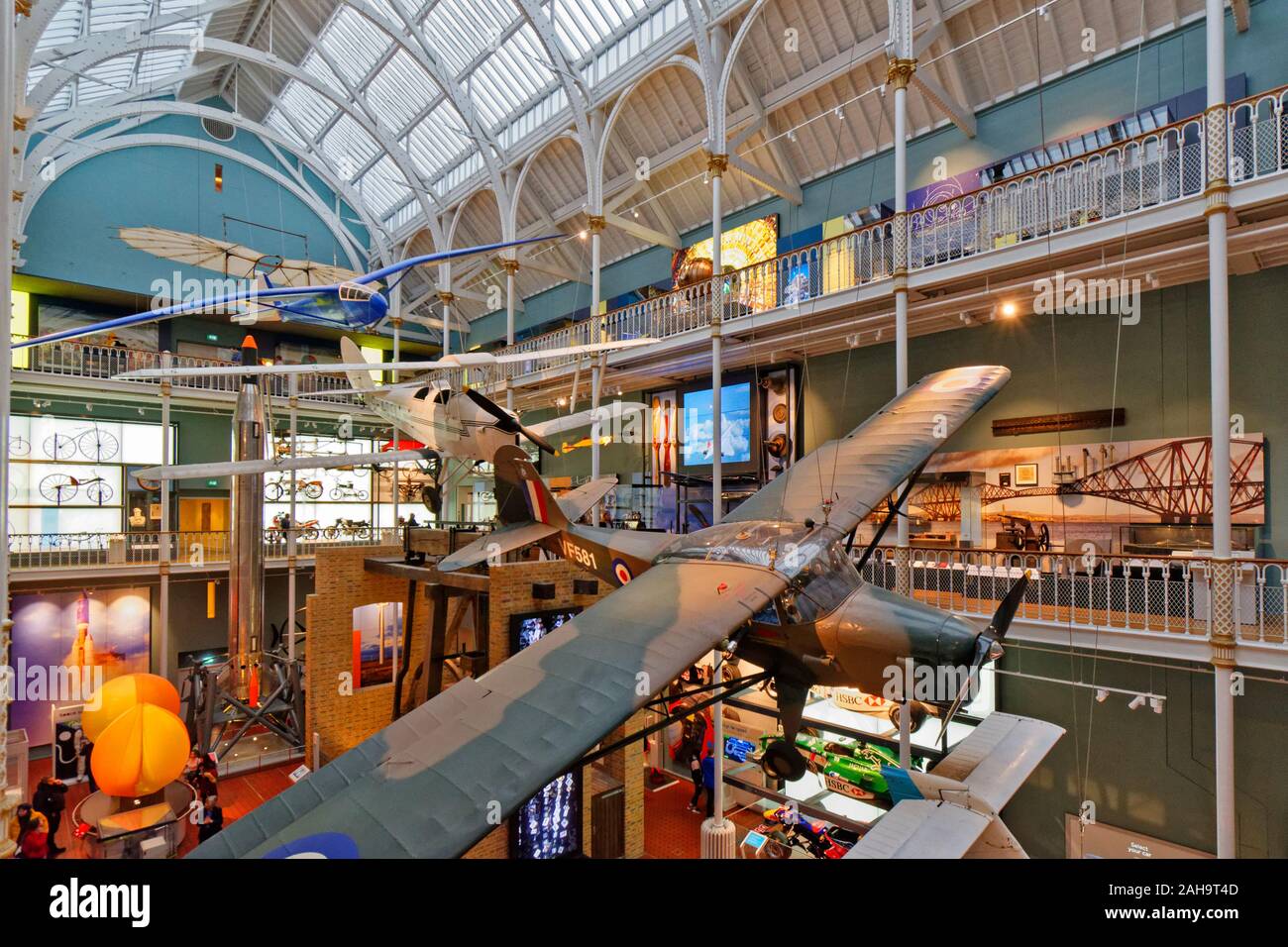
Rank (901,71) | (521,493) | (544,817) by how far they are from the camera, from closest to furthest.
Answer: (521,493), (544,817), (901,71)

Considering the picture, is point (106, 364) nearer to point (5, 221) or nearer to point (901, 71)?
point (5, 221)

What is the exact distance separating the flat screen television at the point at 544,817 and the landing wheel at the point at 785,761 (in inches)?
164

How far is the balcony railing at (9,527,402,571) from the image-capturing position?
49.2ft

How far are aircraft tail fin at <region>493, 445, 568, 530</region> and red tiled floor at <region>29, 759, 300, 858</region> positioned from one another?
23.1 ft

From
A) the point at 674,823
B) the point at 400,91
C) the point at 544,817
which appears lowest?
the point at 674,823

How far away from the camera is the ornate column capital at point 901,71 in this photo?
28.3 ft

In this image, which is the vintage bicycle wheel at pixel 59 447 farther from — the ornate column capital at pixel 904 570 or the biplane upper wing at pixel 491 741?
the ornate column capital at pixel 904 570

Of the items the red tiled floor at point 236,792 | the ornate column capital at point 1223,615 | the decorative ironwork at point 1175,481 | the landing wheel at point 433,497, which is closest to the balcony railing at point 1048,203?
the decorative ironwork at point 1175,481

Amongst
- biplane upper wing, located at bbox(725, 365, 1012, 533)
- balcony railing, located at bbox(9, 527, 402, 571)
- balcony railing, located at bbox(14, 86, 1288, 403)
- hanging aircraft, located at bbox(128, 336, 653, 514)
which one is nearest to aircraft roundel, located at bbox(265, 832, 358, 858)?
biplane upper wing, located at bbox(725, 365, 1012, 533)

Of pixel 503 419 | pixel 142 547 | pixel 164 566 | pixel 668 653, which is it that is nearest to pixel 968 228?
Answer: pixel 503 419

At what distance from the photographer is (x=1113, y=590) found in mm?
8750

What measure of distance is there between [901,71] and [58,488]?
25.1 m

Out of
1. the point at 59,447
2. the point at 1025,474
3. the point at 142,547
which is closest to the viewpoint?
the point at 1025,474

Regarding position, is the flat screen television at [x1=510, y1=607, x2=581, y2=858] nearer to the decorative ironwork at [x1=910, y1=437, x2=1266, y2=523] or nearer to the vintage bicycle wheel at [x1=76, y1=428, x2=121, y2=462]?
the decorative ironwork at [x1=910, y1=437, x2=1266, y2=523]
